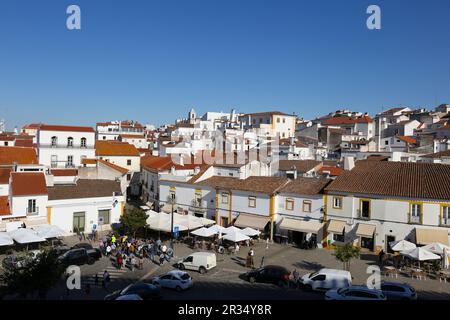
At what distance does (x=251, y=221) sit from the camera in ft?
111

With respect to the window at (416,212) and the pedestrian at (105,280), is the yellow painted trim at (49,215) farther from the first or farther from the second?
the window at (416,212)

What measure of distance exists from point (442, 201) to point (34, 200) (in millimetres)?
31053

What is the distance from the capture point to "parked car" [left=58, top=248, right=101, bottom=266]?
2498 cm

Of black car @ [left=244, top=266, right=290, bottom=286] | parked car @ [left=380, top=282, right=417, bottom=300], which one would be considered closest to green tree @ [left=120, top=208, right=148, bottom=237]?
black car @ [left=244, top=266, right=290, bottom=286]

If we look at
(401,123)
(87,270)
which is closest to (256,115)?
(401,123)

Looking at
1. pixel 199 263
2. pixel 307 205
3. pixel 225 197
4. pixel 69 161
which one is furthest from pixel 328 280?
pixel 69 161

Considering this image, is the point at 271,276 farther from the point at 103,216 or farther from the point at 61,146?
the point at 61,146

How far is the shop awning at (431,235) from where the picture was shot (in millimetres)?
26203

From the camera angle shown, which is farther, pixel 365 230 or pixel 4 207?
pixel 4 207

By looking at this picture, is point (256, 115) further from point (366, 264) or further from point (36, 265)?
point (36, 265)

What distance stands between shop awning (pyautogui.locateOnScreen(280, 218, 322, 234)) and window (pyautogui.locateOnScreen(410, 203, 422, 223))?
6.76 m

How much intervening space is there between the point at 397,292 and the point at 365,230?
10129 mm

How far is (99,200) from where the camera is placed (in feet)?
119
